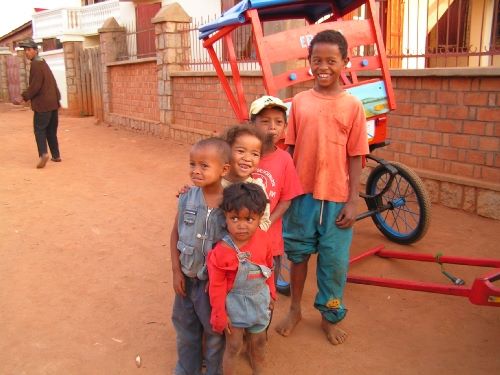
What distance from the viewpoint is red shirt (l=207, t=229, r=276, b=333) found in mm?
2203

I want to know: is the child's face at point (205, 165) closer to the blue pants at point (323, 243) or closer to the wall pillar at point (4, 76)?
the blue pants at point (323, 243)

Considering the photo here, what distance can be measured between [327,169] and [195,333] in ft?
3.51

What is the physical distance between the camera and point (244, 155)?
244 centimetres

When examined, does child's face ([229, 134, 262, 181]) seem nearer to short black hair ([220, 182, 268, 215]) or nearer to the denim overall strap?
short black hair ([220, 182, 268, 215])

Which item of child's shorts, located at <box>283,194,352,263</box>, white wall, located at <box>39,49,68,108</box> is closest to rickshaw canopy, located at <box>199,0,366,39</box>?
child's shorts, located at <box>283,194,352,263</box>

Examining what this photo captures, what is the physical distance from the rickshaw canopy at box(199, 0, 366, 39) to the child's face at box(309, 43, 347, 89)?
107cm

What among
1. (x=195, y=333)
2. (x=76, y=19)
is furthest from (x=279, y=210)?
(x=76, y=19)

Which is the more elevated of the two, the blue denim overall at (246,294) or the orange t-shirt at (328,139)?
the orange t-shirt at (328,139)

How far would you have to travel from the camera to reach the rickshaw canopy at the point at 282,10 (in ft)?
11.6

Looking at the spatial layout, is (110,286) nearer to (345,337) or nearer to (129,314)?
(129,314)

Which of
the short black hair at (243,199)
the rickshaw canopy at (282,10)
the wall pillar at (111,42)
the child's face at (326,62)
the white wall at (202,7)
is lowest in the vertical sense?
the short black hair at (243,199)

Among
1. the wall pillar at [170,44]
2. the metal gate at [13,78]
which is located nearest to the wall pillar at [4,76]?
the metal gate at [13,78]

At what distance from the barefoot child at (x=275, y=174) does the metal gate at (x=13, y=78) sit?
20235 mm

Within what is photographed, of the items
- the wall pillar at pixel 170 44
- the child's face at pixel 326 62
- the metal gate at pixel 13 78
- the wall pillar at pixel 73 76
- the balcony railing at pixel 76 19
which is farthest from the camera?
the metal gate at pixel 13 78
